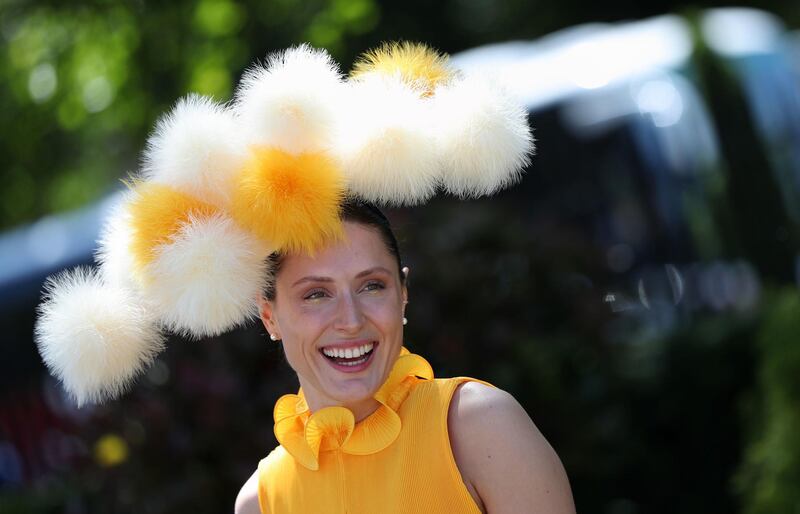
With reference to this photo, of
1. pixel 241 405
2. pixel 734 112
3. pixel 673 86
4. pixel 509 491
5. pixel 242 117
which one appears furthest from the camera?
pixel 673 86

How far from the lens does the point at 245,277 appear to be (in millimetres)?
2545

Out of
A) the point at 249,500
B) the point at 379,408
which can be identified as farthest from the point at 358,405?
the point at 249,500

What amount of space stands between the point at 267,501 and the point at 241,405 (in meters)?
2.24

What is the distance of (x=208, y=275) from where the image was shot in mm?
2510

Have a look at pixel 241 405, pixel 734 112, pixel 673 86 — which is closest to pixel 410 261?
A: pixel 241 405

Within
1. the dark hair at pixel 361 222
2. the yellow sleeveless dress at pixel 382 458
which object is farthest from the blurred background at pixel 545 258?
the yellow sleeveless dress at pixel 382 458

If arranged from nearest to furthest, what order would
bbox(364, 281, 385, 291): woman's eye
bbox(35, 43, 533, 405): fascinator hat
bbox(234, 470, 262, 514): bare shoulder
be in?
1. bbox(35, 43, 533, 405): fascinator hat
2. bbox(364, 281, 385, 291): woman's eye
3. bbox(234, 470, 262, 514): bare shoulder

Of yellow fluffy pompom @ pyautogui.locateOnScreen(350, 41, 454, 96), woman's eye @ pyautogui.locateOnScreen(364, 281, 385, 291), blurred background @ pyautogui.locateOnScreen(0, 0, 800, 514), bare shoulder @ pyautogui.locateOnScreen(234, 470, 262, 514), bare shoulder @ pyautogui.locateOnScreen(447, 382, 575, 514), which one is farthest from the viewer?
blurred background @ pyautogui.locateOnScreen(0, 0, 800, 514)

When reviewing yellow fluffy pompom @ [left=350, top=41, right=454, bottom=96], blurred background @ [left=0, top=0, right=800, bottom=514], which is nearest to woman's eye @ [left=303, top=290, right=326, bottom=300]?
yellow fluffy pompom @ [left=350, top=41, right=454, bottom=96]

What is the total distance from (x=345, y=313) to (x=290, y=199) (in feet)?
0.90

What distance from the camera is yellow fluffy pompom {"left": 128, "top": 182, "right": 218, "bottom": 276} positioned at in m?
2.59

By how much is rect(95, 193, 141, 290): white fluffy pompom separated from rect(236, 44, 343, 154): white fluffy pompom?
0.34 m

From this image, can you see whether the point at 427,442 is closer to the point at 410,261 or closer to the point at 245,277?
the point at 245,277

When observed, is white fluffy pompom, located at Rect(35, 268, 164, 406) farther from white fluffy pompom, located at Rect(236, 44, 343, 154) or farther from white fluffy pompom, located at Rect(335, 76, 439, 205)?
white fluffy pompom, located at Rect(335, 76, 439, 205)
